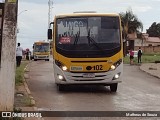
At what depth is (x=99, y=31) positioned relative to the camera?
50.9 ft

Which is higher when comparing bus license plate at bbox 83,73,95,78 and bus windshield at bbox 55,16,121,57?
bus windshield at bbox 55,16,121,57

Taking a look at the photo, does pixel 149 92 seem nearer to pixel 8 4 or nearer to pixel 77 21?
pixel 77 21

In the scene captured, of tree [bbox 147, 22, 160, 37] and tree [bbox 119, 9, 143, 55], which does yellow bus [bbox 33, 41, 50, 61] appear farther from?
tree [bbox 147, 22, 160, 37]

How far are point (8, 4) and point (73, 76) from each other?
652cm

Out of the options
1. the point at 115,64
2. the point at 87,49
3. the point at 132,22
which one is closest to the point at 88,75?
the point at 87,49

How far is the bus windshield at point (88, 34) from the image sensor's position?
15250mm

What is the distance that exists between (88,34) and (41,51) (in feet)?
128

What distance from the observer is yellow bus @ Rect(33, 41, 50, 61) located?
177 ft

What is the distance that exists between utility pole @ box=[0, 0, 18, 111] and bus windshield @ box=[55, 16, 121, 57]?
6.14 metres

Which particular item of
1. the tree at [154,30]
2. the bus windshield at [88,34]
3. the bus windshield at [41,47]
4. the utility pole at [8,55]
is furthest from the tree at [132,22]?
the utility pole at [8,55]

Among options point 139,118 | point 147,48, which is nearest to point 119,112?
point 139,118

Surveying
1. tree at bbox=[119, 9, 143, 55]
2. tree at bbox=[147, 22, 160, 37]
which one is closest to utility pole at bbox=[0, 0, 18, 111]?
tree at bbox=[119, 9, 143, 55]

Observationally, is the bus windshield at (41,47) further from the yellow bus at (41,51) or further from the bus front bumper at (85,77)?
the bus front bumper at (85,77)

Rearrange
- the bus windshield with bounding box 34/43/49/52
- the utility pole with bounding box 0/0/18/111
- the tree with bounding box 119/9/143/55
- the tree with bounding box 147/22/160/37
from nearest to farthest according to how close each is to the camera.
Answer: the utility pole with bounding box 0/0/18/111 < the bus windshield with bounding box 34/43/49/52 < the tree with bounding box 119/9/143/55 < the tree with bounding box 147/22/160/37
